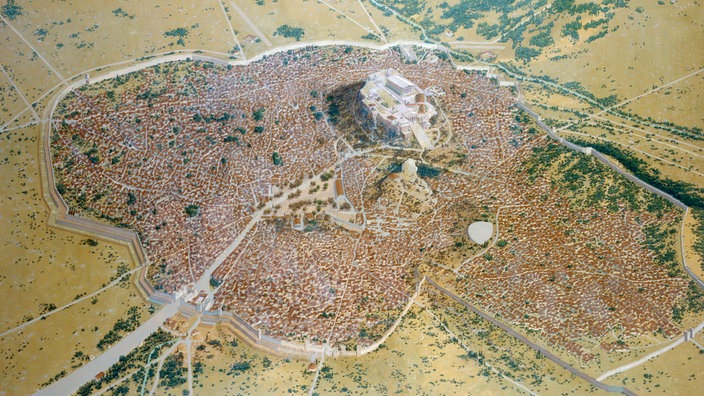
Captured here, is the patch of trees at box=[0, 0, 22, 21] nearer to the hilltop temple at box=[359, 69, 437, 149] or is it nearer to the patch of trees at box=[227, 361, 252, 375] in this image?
the hilltop temple at box=[359, 69, 437, 149]


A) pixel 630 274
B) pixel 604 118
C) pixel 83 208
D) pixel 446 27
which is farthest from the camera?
pixel 446 27

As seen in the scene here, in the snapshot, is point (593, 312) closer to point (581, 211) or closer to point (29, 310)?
point (581, 211)

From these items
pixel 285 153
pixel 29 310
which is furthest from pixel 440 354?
pixel 29 310

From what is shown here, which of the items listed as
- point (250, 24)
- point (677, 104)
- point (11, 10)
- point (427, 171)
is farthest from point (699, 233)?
point (11, 10)

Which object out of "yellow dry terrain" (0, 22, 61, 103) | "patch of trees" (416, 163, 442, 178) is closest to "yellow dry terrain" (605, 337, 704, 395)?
"patch of trees" (416, 163, 442, 178)

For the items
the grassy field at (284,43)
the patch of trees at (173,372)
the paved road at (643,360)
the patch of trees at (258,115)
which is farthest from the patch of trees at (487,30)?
the patch of trees at (173,372)

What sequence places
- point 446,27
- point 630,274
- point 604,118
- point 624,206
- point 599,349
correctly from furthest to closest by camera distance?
point 446,27
point 604,118
point 624,206
point 630,274
point 599,349

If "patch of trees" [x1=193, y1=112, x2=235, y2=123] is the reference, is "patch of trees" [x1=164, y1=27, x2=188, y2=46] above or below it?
above
